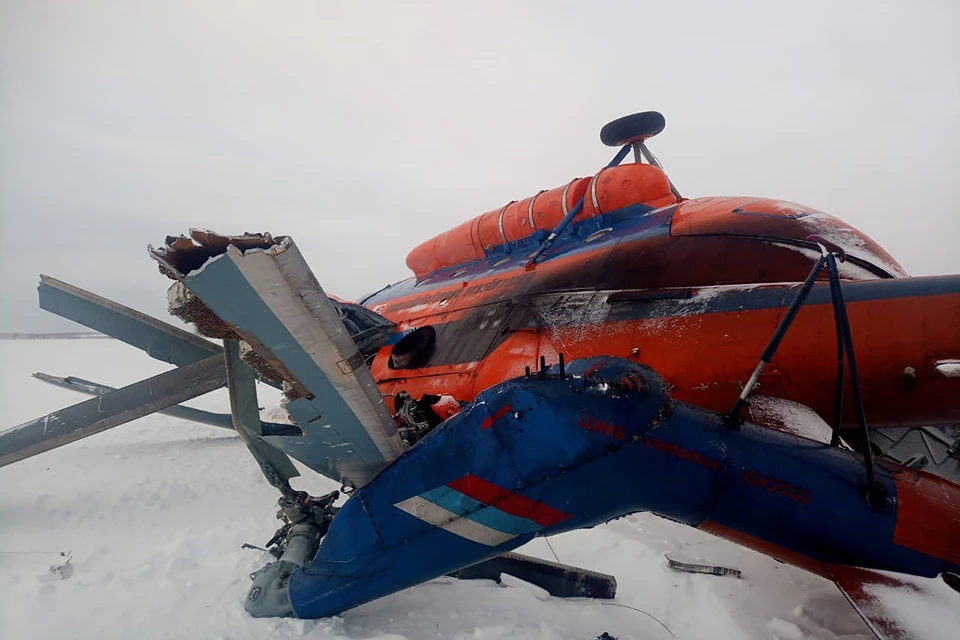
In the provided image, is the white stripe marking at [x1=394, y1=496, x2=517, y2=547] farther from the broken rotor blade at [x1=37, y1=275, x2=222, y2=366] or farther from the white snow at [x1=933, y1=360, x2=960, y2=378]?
the broken rotor blade at [x1=37, y1=275, x2=222, y2=366]

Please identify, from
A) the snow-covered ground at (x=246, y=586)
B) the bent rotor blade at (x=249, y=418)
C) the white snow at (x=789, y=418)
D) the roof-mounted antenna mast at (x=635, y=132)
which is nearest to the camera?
the snow-covered ground at (x=246, y=586)

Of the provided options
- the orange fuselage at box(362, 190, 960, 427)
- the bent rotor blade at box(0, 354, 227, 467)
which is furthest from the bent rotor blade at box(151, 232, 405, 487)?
the bent rotor blade at box(0, 354, 227, 467)

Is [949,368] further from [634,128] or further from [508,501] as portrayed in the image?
[634,128]

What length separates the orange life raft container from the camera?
219 inches

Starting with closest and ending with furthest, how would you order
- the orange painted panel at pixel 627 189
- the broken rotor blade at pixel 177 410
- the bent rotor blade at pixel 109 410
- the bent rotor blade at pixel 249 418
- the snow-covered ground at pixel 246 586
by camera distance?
the snow-covered ground at pixel 246 586 < the bent rotor blade at pixel 249 418 < the bent rotor blade at pixel 109 410 < the orange painted panel at pixel 627 189 < the broken rotor blade at pixel 177 410

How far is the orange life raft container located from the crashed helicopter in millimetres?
772

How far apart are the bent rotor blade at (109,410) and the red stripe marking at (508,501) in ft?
13.1

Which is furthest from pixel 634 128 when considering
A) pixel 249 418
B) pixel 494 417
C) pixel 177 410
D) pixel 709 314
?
pixel 177 410

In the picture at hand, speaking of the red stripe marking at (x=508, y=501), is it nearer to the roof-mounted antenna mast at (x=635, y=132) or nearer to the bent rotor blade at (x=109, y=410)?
the bent rotor blade at (x=109, y=410)

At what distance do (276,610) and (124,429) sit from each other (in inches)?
311

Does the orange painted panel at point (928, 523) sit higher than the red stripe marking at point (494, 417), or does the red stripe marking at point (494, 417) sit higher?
the red stripe marking at point (494, 417)

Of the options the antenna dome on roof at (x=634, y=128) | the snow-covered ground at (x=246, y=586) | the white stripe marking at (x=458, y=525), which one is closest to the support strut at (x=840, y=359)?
the snow-covered ground at (x=246, y=586)

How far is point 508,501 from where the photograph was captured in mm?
2740

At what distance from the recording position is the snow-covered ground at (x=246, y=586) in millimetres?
2912
